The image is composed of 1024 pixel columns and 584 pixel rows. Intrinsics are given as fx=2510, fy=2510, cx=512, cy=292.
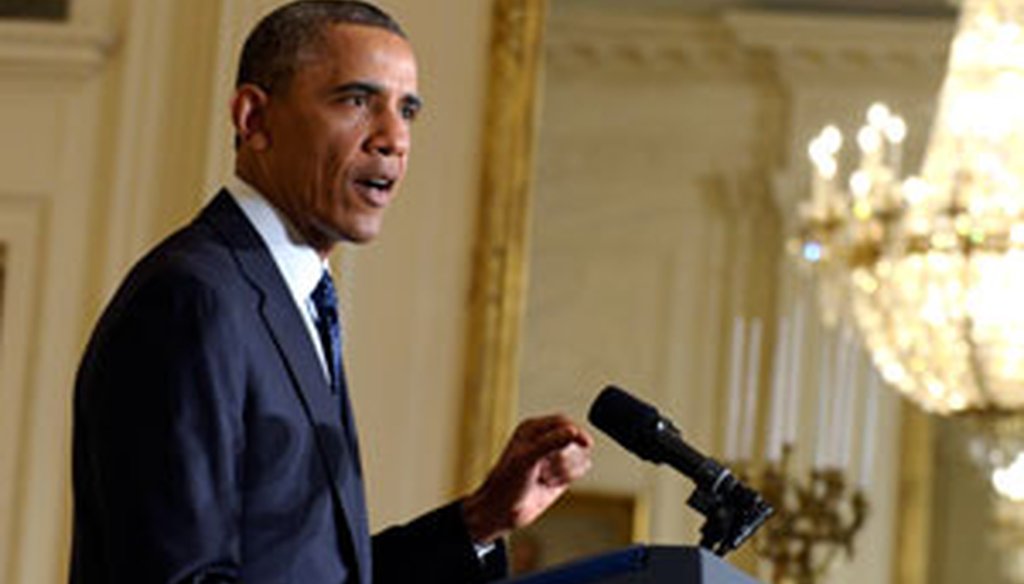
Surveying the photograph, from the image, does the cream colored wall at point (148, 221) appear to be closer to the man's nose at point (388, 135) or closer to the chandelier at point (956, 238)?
the man's nose at point (388, 135)

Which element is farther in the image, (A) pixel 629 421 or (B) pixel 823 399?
(B) pixel 823 399

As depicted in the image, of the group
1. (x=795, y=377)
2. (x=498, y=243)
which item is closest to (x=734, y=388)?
(x=795, y=377)

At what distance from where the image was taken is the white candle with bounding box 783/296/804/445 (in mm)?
6383

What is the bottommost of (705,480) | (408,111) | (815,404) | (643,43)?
(815,404)

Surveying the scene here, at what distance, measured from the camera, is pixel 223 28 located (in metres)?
3.17

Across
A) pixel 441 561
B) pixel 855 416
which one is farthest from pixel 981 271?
pixel 441 561

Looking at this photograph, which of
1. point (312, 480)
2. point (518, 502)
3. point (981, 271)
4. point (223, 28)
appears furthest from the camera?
point (981, 271)

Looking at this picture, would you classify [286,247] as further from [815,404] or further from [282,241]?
[815,404]

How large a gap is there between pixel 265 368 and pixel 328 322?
5.3 inches

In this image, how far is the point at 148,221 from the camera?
3217 millimetres

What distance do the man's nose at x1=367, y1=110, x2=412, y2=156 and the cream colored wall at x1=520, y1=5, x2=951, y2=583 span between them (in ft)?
15.6

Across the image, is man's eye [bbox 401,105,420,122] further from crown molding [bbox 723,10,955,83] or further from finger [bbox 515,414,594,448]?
crown molding [bbox 723,10,955,83]

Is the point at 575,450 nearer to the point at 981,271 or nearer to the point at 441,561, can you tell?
the point at 441,561

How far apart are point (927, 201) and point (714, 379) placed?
1.22 metres
